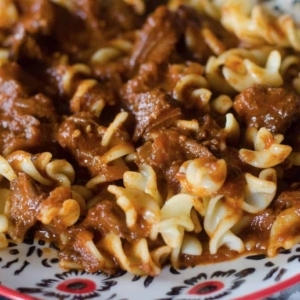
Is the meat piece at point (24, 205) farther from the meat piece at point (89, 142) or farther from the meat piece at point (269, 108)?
the meat piece at point (269, 108)

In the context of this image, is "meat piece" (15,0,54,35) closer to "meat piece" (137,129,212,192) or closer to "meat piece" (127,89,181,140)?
"meat piece" (127,89,181,140)

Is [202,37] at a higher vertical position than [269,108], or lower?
higher

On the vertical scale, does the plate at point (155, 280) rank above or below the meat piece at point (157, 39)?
below

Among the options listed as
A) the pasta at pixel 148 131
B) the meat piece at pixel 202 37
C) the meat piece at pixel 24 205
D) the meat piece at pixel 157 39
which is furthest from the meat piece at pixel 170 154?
the meat piece at pixel 202 37

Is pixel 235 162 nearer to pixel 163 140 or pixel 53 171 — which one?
pixel 163 140

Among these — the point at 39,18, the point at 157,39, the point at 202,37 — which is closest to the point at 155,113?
the point at 157,39

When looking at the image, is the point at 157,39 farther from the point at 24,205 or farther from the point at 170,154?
the point at 24,205

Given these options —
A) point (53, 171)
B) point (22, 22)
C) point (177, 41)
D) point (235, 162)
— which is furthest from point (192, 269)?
point (22, 22)

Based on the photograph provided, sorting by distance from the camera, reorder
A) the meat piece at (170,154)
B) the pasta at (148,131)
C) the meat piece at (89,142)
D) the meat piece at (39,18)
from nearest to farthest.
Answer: the pasta at (148,131) < the meat piece at (170,154) < the meat piece at (89,142) < the meat piece at (39,18)
